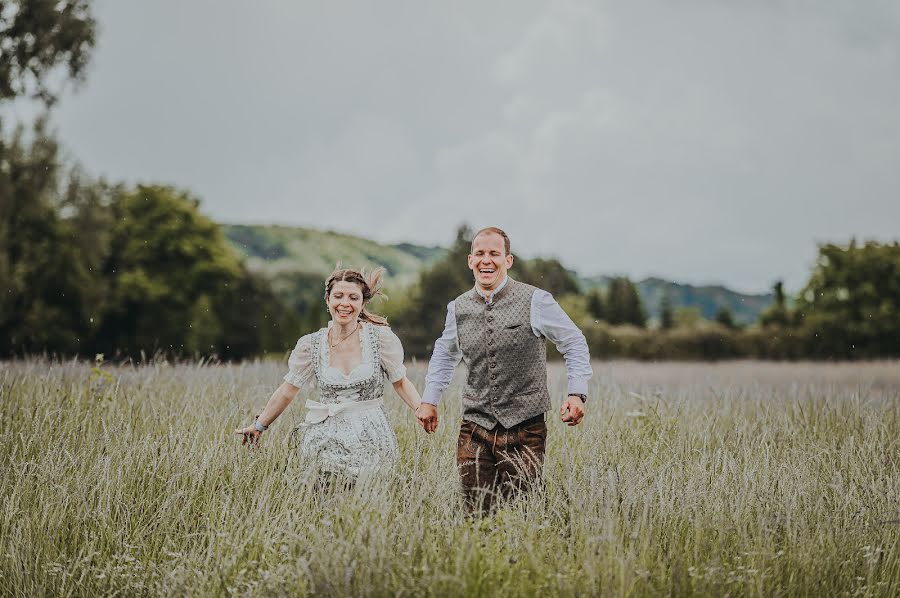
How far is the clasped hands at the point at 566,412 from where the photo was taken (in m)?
3.60

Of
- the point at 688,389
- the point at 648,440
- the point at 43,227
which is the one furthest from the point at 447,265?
the point at 648,440

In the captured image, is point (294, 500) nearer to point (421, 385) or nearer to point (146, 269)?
point (421, 385)

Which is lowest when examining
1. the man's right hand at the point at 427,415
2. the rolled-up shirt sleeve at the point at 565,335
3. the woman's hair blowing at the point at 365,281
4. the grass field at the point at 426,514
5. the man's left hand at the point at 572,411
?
the grass field at the point at 426,514

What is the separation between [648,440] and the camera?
5.48m

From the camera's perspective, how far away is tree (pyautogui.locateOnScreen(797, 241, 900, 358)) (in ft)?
115

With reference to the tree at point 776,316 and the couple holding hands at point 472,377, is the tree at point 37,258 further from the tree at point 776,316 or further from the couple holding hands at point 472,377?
the tree at point 776,316

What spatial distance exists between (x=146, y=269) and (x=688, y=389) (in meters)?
29.2

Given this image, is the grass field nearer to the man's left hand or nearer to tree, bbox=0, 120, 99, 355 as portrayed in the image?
the man's left hand

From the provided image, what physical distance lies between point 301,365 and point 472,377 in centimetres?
99

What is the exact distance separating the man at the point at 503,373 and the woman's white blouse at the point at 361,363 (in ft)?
1.01

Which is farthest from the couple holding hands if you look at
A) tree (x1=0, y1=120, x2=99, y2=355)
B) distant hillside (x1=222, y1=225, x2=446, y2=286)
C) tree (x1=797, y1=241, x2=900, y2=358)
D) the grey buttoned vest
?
distant hillside (x1=222, y1=225, x2=446, y2=286)

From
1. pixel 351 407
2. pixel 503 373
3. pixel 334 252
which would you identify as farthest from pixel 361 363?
pixel 334 252

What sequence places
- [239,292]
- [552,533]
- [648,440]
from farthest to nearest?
[239,292]
[648,440]
[552,533]

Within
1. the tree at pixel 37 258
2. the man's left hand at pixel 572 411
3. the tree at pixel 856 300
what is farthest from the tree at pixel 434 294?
the man's left hand at pixel 572 411
